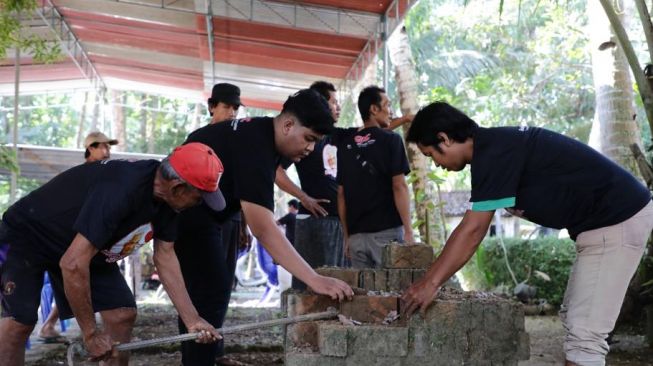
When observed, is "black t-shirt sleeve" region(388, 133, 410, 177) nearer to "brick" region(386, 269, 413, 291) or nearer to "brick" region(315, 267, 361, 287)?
"brick" region(386, 269, 413, 291)

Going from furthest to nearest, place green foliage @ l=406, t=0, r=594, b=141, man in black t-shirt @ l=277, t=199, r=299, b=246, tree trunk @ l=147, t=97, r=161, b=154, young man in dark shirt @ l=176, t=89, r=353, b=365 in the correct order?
tree trunk @ l=147, t=97, r=161, b=154
green foliage @ l=406, t=0, r=594, b=141
man in black t-shirt @ l=277, t=199, r=299, b=246
young man in dark shirt @ l=176, t=89, r=353, b=365

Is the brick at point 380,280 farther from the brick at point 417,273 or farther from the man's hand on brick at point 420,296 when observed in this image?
the man's hand on brick at point 420,296

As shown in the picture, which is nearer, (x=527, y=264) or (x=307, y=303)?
(x=307, y=303)

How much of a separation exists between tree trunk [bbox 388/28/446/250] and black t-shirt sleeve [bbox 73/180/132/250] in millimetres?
5990

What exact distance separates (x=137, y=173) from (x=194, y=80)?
12.3 m

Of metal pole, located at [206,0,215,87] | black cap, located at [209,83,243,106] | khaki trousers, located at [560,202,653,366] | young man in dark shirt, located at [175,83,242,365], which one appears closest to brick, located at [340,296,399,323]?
khaki trousers, located at [560,202,653,366]

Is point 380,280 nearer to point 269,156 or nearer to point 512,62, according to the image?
point 269,156

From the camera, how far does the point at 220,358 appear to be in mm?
5539

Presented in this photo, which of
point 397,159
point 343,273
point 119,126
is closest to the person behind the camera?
point 343,273

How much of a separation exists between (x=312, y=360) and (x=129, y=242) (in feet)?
3.41

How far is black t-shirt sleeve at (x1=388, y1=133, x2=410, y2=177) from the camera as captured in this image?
586 cm

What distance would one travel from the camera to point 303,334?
4090 mm

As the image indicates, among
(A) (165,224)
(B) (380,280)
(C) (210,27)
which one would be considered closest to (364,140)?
(B) (380,280)

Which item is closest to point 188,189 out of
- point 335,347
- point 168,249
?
point 168,249
